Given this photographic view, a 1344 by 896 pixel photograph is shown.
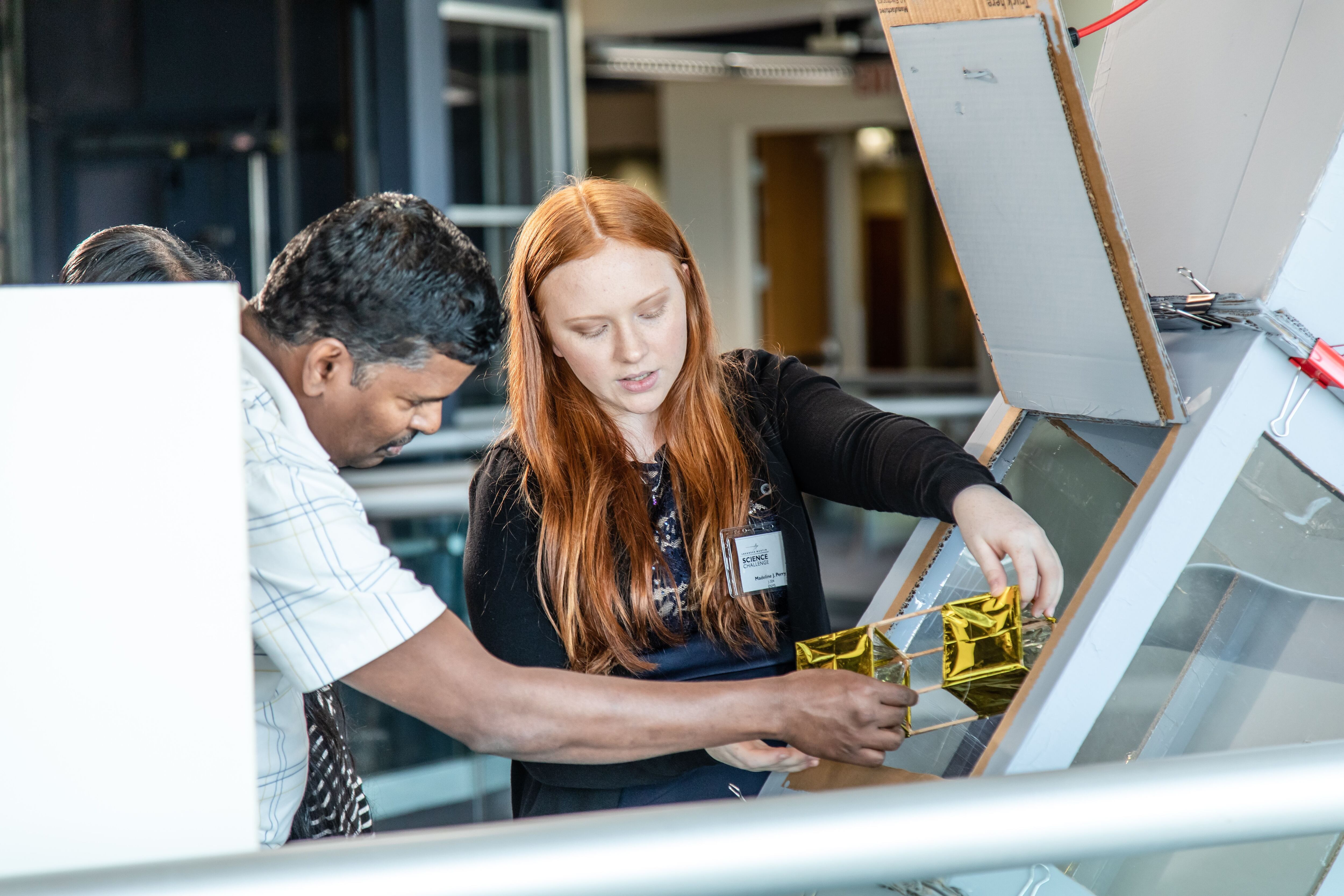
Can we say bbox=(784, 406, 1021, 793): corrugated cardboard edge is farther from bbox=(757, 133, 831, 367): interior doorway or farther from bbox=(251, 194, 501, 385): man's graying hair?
bbox=(757, 133, 831, 367): interior doorway

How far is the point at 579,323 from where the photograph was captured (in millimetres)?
1305

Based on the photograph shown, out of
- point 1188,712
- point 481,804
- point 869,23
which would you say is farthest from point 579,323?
point 869,23

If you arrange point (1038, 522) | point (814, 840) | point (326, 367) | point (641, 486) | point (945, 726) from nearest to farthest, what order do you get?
1. point (814, 840)
2. point (326, 367)
3. point (945, 726)
4. point (1038, 522)
5. point (641, 486)

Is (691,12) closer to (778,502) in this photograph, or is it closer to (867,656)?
(778,502)

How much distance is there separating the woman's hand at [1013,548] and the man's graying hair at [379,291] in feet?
1.59

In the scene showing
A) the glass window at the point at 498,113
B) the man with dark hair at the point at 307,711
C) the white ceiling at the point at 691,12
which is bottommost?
the man with dark hair at the point at 307,711

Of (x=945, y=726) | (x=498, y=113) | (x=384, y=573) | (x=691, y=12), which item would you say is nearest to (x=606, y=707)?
(x=384, y=573)

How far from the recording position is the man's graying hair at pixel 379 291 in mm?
911

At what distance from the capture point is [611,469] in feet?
4.46

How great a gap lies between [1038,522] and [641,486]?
1.52 ft

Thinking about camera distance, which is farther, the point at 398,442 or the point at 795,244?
the point at 795,244

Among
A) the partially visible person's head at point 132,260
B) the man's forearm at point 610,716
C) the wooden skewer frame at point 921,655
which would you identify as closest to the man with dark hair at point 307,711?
the partially visible person's head at point 132,260

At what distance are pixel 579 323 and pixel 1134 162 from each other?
60 cm

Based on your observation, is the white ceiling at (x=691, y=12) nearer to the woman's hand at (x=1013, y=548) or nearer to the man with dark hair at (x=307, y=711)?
the man with dark hair at (x=307, y=711)
